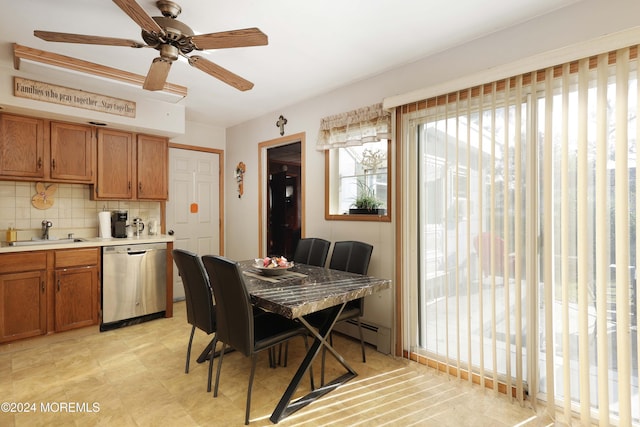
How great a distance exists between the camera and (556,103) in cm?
207

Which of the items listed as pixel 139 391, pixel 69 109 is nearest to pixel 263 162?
pixel 69 109

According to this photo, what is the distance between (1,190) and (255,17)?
10.4 feet

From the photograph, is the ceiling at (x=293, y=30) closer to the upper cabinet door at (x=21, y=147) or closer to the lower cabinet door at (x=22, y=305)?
the upper cabinet door at (x=21, y=147)

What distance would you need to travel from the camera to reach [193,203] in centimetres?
477

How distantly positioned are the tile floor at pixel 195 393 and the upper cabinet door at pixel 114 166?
5.33ft

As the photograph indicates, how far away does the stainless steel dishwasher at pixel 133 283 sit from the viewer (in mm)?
3443

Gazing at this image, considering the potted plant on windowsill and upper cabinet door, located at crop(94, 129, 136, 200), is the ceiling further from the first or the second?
the potted plant on windowsill

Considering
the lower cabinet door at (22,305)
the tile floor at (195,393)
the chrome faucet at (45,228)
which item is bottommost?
the tile floor at (195,393)

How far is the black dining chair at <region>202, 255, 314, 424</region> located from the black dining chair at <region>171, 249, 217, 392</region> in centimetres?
16

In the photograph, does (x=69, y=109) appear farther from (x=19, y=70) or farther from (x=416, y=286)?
(x=416, y=286)

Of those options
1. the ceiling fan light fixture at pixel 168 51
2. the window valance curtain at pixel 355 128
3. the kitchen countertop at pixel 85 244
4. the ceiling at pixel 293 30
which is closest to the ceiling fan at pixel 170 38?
the ceiling fan light fixture at pixel 168 51

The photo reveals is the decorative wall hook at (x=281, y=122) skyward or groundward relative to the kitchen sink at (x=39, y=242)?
skyward

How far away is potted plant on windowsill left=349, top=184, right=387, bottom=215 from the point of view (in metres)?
3.13

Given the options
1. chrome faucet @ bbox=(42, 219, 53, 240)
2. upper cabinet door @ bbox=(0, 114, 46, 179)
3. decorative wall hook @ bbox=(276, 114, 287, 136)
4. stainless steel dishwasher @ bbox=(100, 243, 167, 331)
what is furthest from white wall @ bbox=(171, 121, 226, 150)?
chrome faucet @ bbox=(42, 219, 53, 240)
